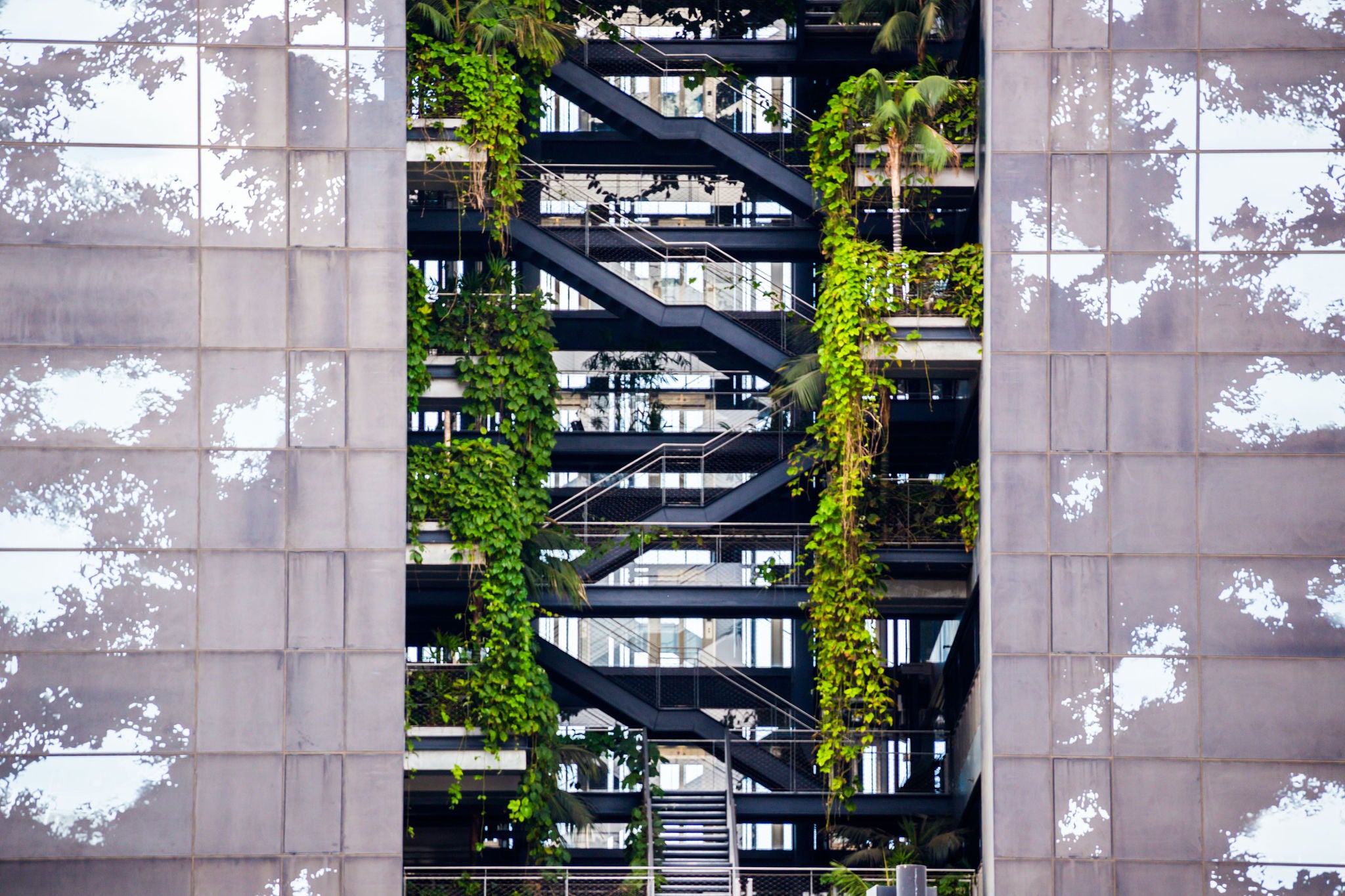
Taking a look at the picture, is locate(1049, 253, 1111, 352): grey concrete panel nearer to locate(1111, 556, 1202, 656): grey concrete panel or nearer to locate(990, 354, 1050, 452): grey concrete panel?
locate(990, 354, 1050, 452): grey concrete panel

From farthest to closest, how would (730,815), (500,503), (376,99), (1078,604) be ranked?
1. (730,815)
2. (500,503)
3. (376,99)
4. (1078,604)

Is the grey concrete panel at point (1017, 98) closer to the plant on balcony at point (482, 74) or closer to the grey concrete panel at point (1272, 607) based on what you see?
the grey concrete panel at point (1272, 607)

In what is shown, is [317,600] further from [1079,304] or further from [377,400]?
[1079,304]

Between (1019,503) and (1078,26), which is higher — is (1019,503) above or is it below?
below

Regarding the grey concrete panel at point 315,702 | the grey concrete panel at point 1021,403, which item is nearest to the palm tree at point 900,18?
the grey concrete panel at point 1021,403

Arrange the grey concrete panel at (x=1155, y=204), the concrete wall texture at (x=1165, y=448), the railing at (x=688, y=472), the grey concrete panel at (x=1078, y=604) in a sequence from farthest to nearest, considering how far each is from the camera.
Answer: the railing at (x=688, y=472)
the grey concrete panel at (x=1155, y=204)
the grey concrete panel at (x=1078, y=604)
the concrete wall texture at (x=1165, y=448)

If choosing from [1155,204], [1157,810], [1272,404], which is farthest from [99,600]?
[1272,404]

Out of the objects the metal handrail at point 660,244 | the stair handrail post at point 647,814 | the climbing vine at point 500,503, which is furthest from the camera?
the metal handrail at point 660,244
